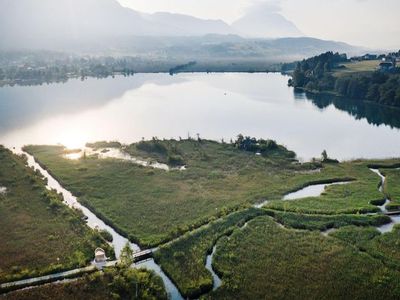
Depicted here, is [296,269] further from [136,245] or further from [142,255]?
[136,245]

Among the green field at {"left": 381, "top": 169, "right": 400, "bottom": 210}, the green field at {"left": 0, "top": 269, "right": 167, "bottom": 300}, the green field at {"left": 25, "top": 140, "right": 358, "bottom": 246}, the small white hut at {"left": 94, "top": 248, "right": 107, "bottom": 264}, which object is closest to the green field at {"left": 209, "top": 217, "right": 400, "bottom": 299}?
the green field at {"left": 0, "top": 269, "right": 167, "bottom": 300}

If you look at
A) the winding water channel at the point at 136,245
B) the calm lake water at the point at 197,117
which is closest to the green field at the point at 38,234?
the winding water channel at the point at 136,245

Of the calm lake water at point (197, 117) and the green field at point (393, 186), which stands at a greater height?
the calm lake water at point (197, 117)

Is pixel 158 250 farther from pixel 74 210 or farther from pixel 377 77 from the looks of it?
pixel 377 77

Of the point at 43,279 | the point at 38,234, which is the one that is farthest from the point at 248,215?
the point at 38,234

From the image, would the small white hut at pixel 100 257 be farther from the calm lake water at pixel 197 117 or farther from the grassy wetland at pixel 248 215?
the calm lake water at pixel 197 117

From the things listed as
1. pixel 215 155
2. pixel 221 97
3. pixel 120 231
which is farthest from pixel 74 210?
pixel 221 97
